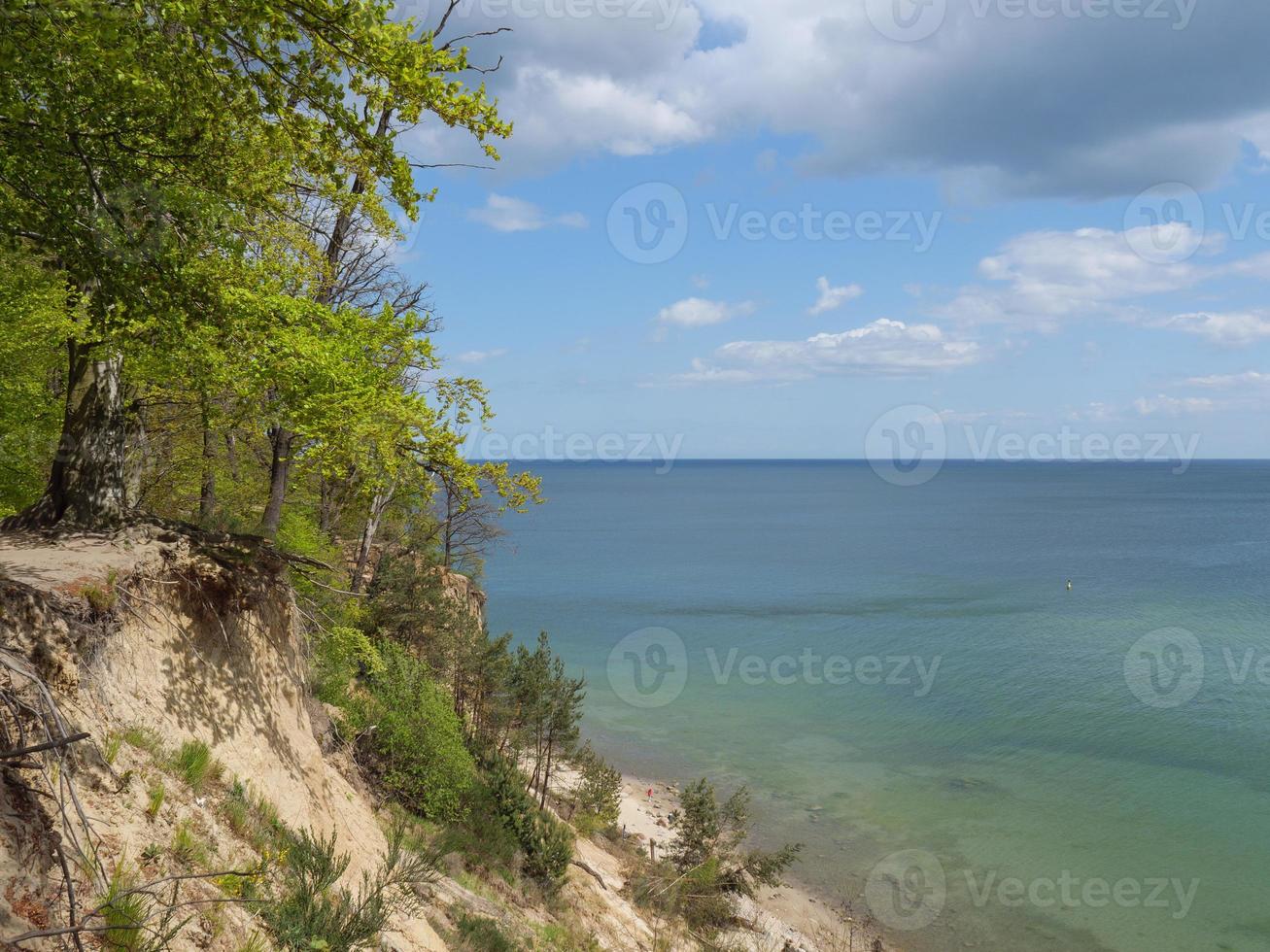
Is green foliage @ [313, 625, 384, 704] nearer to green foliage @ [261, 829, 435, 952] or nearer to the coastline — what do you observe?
green foliage @ [261, 829, 435, 952]

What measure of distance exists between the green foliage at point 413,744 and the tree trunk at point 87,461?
33.8 ft

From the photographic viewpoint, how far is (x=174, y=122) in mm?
6918

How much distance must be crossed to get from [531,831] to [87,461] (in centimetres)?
1719

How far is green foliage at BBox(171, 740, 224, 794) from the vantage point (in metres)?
A: 9.95

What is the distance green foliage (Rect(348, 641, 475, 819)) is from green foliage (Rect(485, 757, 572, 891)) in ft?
5.60

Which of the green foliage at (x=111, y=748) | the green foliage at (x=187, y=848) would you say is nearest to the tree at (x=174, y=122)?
the green foliage at (x=111, y=748)

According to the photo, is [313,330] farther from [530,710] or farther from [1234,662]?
[1234,662]

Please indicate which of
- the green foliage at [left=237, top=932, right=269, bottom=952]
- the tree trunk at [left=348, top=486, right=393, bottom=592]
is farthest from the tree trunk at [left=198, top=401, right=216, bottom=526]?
the green foliage at [left=237, top=932, right=269, bottom=952]

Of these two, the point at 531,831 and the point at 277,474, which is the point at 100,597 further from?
the point at 531,831

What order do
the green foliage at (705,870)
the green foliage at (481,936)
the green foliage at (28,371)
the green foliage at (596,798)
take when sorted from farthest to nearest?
the green foliage at (596,798), the green foliage at (705,870), the green foliage at (481,936), the green foliage at (28,371)

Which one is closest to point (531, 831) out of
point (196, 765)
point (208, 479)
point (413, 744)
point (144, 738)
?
point (413, 744)

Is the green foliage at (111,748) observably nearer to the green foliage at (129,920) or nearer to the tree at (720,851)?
the green foliage at (129,920)

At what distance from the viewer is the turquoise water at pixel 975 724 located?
28.9m

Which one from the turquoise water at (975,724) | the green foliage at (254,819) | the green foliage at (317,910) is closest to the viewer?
the green foliage at (317,910)
